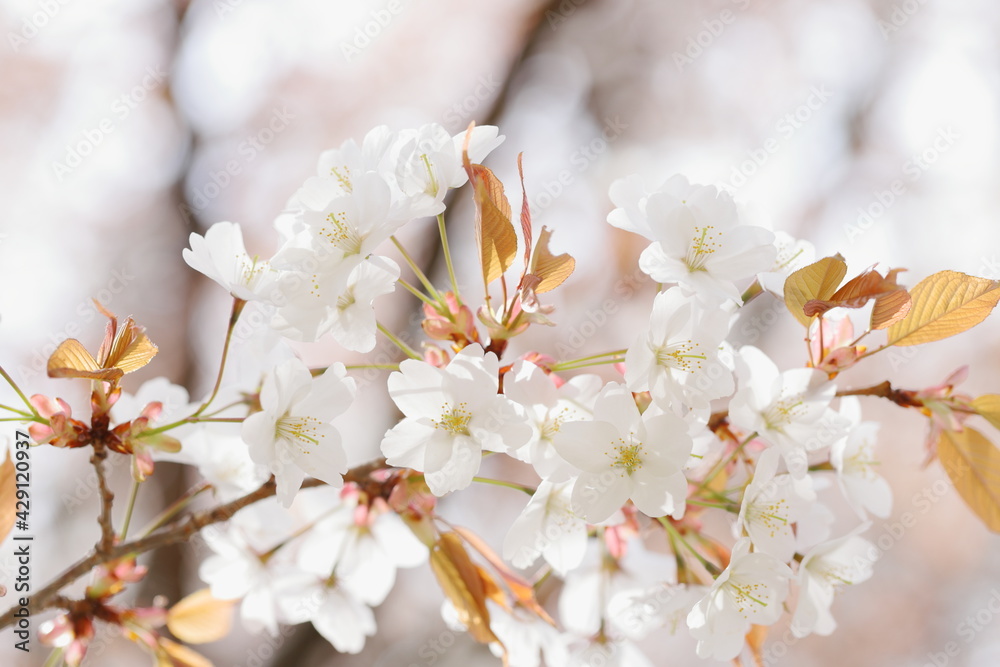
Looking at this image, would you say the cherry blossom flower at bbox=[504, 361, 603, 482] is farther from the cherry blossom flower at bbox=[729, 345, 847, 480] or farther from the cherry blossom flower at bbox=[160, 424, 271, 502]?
the cherry blossom flower at bbox=[160, 424, 271, 502]

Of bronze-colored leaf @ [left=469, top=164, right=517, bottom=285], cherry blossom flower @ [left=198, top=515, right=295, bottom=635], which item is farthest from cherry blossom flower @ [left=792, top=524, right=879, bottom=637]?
cherry blossom flower @ [left=198, top=515, right=295, bottom=635]

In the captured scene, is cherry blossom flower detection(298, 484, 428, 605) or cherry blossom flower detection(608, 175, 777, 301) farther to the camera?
cherry blossom flower detection(298, 484, 428, 605)

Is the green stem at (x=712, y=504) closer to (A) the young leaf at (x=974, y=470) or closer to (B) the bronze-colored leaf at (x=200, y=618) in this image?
(A) the young leaf at (x=974, y=470)

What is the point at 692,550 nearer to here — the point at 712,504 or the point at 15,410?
the point at 712,504

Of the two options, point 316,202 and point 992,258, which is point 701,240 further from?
point 992,258

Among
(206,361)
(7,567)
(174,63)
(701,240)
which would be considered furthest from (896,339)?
(174,63)

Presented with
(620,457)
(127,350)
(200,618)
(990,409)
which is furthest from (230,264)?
(990,409)
